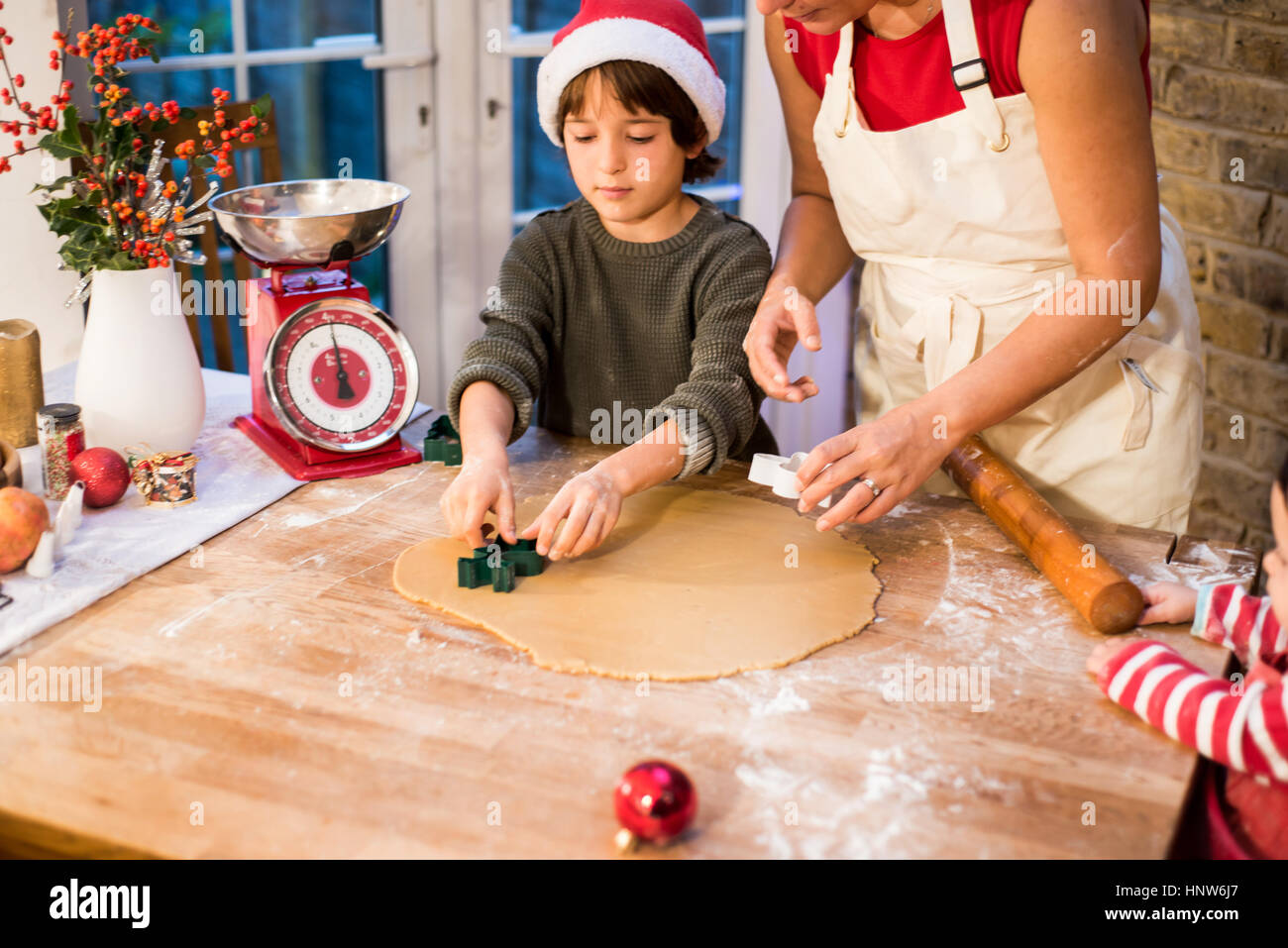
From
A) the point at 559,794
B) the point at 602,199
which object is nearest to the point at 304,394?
the point at 602,199

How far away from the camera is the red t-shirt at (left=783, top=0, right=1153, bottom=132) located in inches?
52.4

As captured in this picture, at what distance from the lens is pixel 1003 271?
5.00 feet

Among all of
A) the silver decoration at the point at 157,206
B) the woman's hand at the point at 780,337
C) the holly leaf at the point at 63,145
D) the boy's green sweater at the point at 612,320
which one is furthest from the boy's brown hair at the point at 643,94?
the holly leaf at the point at 63,145

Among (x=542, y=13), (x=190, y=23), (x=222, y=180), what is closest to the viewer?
(x=222, y=180)

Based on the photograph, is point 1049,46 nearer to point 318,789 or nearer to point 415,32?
point 318,789

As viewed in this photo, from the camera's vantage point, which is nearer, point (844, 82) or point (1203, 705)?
point (1203, 705)

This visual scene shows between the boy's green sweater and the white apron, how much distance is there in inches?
7.9

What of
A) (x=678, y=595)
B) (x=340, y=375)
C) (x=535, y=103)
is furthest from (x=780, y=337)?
(x=535, y=103)

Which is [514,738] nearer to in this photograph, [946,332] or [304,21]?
[946,332]

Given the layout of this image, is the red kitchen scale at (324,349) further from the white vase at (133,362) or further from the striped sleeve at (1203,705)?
the striped sleeve at (1203,705)

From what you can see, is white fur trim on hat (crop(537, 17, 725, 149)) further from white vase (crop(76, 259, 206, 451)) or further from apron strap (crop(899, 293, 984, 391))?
white vase (crop(76, 259, 206, 451))

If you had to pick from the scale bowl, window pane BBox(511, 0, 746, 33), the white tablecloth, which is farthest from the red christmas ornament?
window pane BBox(511, 0, 746, 33)

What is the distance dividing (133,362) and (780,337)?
83 cm

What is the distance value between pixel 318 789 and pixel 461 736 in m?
0.13
